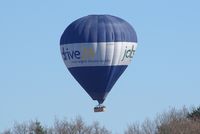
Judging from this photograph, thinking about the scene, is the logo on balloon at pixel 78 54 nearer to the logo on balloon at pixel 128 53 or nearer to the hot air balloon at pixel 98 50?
the hot air balloon at pixel 98 50

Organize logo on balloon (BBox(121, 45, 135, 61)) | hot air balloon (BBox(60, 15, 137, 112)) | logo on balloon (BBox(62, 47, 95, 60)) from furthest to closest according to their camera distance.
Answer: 1. logo on balloon (BBox(121, 45, 135, 61))
2. logo on balloon (BBox(62, 47, 95, 60))
3. hot air balloon (BBox(60, 15, 137, 112))

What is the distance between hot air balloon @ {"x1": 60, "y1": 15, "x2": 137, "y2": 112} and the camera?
2876 inches

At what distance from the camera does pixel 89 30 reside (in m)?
73.3

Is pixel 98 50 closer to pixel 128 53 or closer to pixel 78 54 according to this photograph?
pixel 78 54

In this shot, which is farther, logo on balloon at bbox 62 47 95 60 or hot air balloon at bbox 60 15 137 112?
logo on balloon at bbox 62 47 95 60

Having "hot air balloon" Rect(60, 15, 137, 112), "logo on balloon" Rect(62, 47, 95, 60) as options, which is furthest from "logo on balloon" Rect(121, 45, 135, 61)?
"logo on balloon" Rect(62, 47, 95, 60)

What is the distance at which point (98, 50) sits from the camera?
73250 millimetres

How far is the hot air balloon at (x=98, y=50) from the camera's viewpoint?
7306 centimetres

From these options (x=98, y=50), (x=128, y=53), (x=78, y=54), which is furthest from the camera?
Result: (x=128, y=53)

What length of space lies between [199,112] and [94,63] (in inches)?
820

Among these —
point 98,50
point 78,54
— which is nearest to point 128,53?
point 98,50

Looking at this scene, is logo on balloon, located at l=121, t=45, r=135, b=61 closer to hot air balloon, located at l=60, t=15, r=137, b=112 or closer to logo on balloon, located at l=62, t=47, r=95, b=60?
hot air balloon, located at l=60, t=15, r=137, b=112

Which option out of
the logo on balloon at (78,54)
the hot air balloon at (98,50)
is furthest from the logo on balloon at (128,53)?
the logo on balloon at (78,54)

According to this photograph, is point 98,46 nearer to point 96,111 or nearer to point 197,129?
point 96,111
